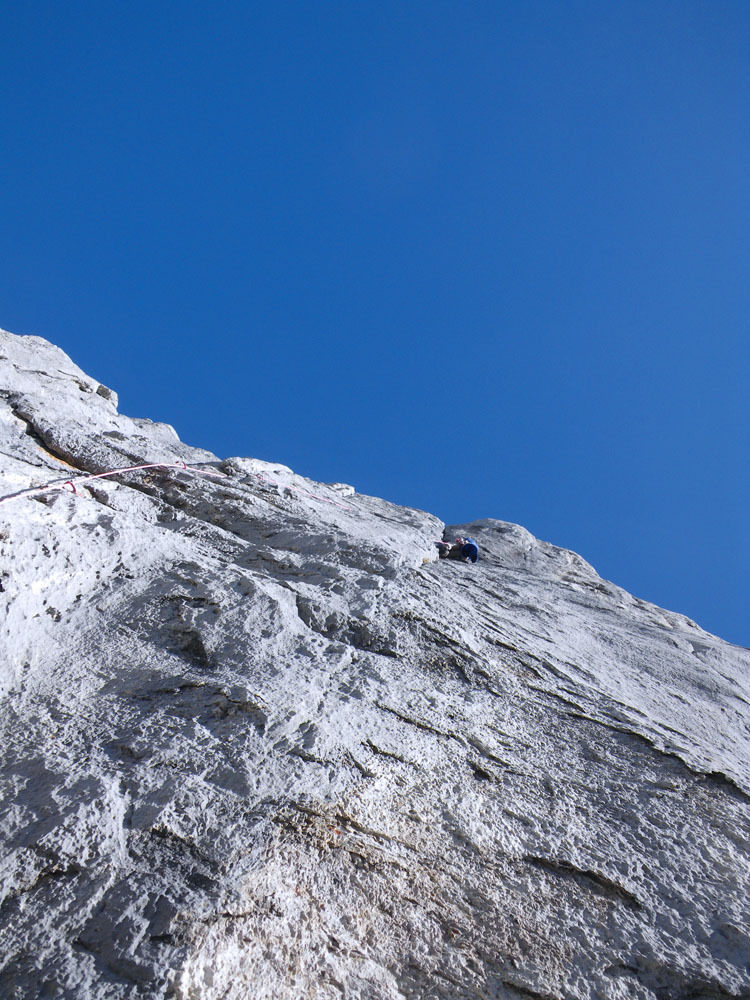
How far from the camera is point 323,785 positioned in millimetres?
2350

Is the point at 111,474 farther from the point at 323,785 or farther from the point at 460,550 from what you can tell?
the point at 460,550

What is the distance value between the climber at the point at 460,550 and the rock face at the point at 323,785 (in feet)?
7.81

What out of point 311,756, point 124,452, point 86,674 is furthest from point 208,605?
point 124,452

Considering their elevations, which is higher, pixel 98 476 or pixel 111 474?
pixel 111 474

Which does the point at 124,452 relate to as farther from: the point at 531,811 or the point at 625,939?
the point at 625,939

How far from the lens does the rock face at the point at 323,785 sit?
6.17 ft

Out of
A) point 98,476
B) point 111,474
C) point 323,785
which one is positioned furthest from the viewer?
point 111,474

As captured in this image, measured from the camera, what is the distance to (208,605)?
3.37m

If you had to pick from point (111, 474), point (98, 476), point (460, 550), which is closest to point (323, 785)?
point (98, 476)

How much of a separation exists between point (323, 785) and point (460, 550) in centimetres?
478

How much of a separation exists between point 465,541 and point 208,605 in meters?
4.05

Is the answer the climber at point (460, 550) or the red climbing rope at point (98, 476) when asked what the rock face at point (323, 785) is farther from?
the climber at point (460, 550)

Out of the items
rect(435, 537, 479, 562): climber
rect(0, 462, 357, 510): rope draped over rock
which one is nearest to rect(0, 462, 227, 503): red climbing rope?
rect(0, 462, 357, 510): rope draped over rock

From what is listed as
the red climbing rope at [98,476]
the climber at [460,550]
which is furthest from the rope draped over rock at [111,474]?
the climber at [460,550]
